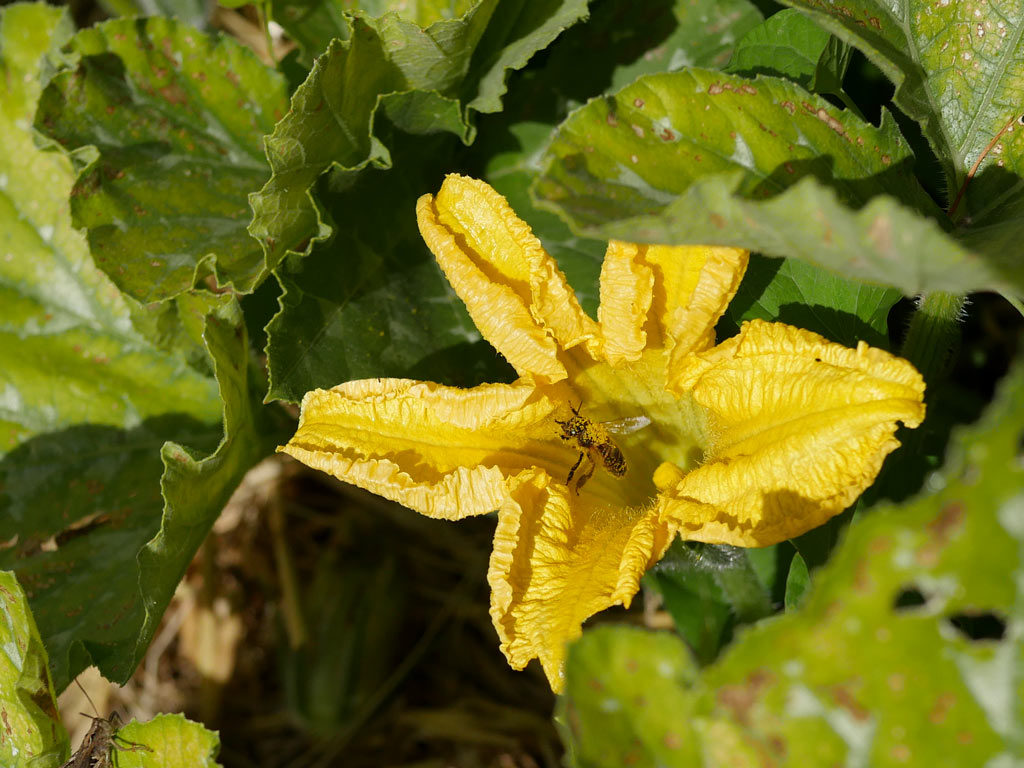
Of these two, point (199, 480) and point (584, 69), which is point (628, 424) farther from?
point (584, 69)

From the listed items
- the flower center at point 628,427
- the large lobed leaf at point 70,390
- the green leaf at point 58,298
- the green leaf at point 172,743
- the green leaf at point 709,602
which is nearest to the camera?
the green leaf at point 172,743

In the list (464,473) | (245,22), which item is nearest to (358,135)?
(464,473)

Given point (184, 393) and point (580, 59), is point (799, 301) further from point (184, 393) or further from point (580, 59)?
point (184, 393)

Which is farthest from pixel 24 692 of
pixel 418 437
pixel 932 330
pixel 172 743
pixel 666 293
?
pixel 932 330

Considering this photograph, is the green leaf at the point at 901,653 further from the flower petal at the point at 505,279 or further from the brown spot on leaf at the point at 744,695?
the flower petal at the point at 505,279

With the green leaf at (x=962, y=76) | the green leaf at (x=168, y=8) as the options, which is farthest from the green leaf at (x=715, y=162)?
the green leaf at (x=168, y=8)
